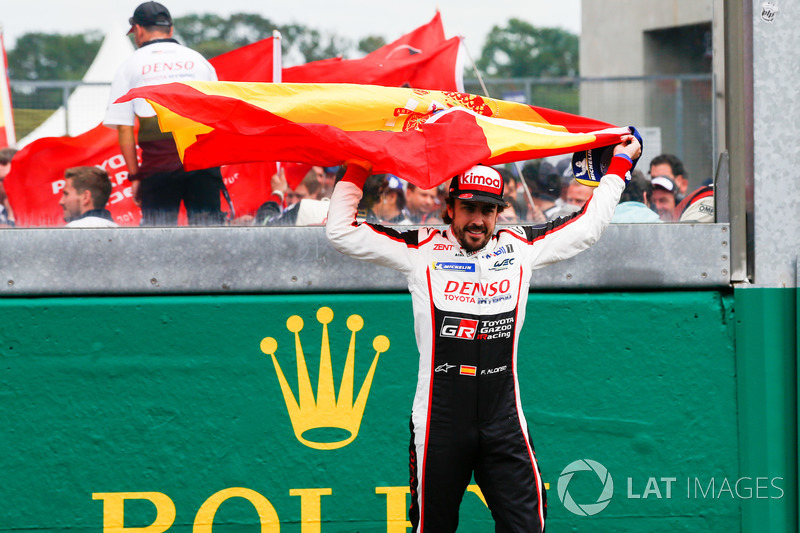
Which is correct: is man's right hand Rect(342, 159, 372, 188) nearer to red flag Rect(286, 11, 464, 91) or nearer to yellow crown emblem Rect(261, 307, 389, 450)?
yellow crown emblem Rect(261, 307, 389, 450)

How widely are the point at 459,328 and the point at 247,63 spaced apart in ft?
6.64

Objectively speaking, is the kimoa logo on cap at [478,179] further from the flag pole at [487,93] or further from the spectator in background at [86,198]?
the spectator in background at [86,198]

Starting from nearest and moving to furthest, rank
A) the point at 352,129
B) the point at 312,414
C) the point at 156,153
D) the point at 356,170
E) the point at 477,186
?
the point at 477,186 < the point at 356,170 < the point at 352,129 < the point at 312,414 < the point at 156,153

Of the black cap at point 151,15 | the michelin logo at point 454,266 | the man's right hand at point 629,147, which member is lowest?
the michelin logo at point 454,266

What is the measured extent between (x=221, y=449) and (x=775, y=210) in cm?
272

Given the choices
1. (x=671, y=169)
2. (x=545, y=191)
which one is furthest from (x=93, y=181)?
(x=671, y=169)

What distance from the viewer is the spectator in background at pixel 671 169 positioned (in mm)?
4863

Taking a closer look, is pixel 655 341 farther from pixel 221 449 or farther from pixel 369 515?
pixel 221 449

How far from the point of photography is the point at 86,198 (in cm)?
455

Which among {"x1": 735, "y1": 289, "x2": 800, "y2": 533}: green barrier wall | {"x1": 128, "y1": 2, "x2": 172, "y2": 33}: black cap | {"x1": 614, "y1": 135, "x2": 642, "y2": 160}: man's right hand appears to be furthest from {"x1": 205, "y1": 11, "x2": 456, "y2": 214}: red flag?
{"x1": 735, "y1": 289, "x2": 800, "y2": 533}: green barrier wall

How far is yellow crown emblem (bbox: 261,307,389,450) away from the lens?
14.7 ft

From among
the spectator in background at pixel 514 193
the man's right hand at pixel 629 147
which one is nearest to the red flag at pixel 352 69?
the spectator in background at pixel 514 193

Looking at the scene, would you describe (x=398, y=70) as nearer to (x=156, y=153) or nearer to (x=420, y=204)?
(x=420, y=204)

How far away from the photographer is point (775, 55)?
4.62 m
